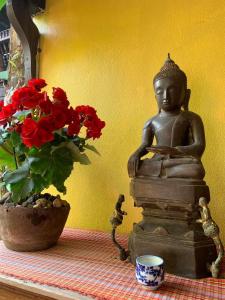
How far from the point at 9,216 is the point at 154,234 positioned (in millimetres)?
428

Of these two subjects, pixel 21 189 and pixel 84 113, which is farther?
pixel 84 113

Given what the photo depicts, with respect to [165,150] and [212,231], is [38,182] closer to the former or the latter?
[165,150]

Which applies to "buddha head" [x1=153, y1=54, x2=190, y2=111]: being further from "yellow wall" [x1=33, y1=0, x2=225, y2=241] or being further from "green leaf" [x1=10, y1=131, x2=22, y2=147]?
"green leaf" [x1=10, y1=131, x2=22, y2=147]

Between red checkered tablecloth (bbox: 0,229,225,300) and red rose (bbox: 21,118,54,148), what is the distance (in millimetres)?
321

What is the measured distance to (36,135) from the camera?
0.76 meters

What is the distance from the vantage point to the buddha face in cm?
79

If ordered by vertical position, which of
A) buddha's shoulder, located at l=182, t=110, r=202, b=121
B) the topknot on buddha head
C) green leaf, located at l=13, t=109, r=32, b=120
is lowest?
buddha's shoulder, located at l=182, t=110, r=202, b=121

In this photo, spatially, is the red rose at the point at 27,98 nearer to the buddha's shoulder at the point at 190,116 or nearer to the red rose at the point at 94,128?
the red rose at the point at 94,128

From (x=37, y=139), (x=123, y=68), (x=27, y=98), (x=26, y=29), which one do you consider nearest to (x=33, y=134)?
(x=37, y=139)

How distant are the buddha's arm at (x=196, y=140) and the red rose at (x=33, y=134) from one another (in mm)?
360

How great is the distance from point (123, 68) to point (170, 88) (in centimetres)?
40

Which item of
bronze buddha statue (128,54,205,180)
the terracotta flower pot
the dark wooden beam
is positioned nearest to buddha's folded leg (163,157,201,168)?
bronze buddha statue (128,54,205,180)

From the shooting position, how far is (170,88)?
0.79 metres

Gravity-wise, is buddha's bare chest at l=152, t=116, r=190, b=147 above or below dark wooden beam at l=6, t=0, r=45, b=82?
below
